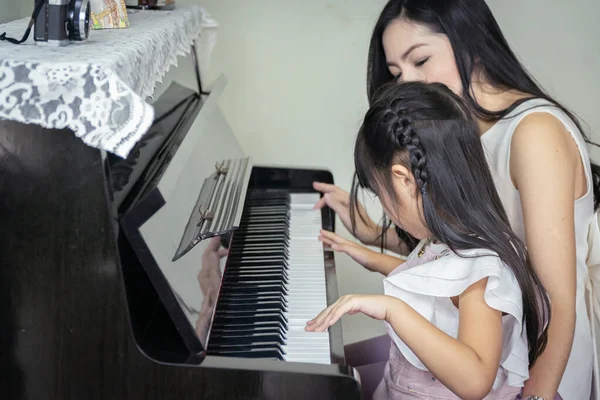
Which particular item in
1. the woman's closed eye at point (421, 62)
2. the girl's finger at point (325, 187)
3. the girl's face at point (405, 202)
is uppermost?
the woman's closed eye at point (421, 62)

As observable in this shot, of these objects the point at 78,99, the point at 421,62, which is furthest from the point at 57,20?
the point at 421,62

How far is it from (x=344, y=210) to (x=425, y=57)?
567 millimetres

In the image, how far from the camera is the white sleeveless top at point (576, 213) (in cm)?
162

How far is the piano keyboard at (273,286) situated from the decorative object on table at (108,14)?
566mm

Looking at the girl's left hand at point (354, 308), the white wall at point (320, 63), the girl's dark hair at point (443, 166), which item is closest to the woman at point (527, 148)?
the girl's dark hair at point (443, 166)

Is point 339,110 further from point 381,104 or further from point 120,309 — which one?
point 120,309

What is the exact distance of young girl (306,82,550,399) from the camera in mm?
1298

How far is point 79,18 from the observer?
127 cm

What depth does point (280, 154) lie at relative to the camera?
2.88 m

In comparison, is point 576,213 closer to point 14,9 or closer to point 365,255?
point 365,255

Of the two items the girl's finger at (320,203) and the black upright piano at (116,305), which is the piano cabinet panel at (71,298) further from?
the girl's finger at (320,203)

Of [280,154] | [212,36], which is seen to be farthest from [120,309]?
[280,154]

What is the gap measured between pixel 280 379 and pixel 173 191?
0.45 metres

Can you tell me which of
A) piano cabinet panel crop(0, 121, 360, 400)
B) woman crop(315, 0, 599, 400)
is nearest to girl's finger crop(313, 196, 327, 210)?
woman crop(315, 0, 599, 400)
